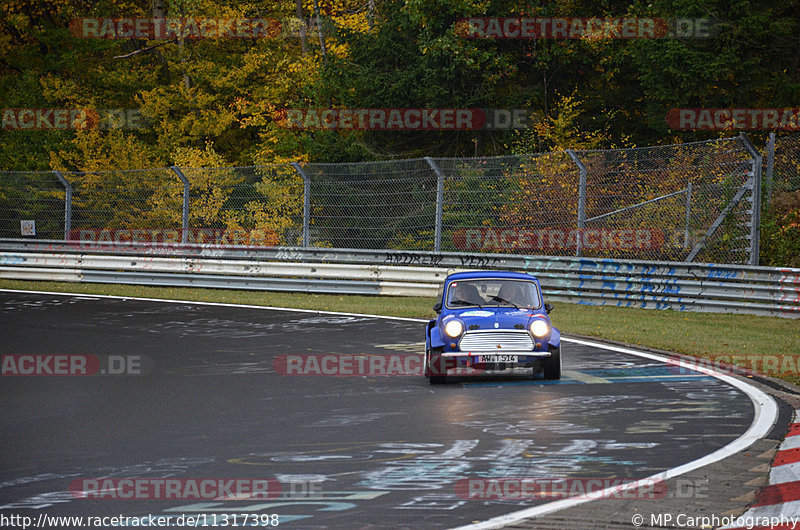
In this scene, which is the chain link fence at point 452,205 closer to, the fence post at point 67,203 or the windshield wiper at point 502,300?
the fence post at point 67,203

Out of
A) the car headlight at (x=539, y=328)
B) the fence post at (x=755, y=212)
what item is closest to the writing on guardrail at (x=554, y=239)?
the fence post at (x=755, y=212)

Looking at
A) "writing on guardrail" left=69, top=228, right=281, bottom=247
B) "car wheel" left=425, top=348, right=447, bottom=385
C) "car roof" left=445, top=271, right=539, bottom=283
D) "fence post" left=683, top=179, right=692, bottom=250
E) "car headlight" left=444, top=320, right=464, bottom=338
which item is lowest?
"car wheel" left=425, top=348, right=447, bottom=385

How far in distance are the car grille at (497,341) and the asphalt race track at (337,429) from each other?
0.46m

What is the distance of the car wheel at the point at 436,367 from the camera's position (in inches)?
470

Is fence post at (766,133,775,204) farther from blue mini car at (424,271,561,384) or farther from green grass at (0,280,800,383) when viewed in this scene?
blue mini car at (424,271,561,384)

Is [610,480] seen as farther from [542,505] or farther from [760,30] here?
[760,30]

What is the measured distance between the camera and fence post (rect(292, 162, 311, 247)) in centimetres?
2403

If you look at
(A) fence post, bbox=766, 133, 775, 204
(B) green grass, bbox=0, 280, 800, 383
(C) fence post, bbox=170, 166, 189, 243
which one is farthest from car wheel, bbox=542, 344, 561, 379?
(C) fence post, bbox=170, 166, 189, 243

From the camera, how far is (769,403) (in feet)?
34.8

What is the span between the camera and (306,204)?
79.1 feet

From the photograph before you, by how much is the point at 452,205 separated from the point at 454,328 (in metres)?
11.1

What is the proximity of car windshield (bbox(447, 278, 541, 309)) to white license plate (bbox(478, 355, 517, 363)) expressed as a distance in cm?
98

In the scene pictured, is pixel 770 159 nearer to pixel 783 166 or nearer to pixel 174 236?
pixel 783 166

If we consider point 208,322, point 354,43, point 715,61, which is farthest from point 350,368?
point 354,43
